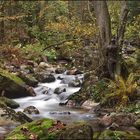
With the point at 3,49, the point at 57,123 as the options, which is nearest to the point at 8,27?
the point at 3,49

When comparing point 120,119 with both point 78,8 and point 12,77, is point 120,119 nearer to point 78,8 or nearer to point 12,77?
point 12,77

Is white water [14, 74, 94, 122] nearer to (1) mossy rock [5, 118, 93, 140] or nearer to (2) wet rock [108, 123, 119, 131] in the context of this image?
(2) wet rock [108, 123, 119, 131]

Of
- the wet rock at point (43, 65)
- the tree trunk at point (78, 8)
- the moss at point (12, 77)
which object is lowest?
the moss at point (12, 77)

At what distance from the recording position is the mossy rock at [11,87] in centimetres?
1850

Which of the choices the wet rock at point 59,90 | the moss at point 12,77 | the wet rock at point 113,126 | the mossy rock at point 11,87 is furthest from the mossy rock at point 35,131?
the wet rock at point 59,90

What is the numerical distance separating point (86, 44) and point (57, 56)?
749 centimetres

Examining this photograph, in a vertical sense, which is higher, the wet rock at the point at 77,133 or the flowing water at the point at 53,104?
the flowing water at the point at 53,104

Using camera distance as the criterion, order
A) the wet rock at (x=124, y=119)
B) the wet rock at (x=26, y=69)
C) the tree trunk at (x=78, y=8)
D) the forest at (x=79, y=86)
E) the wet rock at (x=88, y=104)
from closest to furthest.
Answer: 1. the forest at (x=79, y=86)
2. the wet rock at (x=124, y=119)
3. the wet rock at (x=88, y=104)
4. the wet rock at (x=26, y=69)
5. the tree trunk at (x=78, y=8)

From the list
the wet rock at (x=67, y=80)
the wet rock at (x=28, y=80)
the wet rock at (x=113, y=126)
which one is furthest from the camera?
the wet rock at (x=67, y=80)

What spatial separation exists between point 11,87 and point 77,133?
9419 millimetres

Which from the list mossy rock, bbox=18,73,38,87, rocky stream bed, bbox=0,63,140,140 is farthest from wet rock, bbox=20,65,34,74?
mossy rock, bbox=18,73,38,87

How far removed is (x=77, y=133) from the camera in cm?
966

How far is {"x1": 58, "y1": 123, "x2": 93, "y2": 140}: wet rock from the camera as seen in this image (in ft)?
31.6

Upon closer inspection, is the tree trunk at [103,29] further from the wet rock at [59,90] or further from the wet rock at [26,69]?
the wet rock at [26,69]
